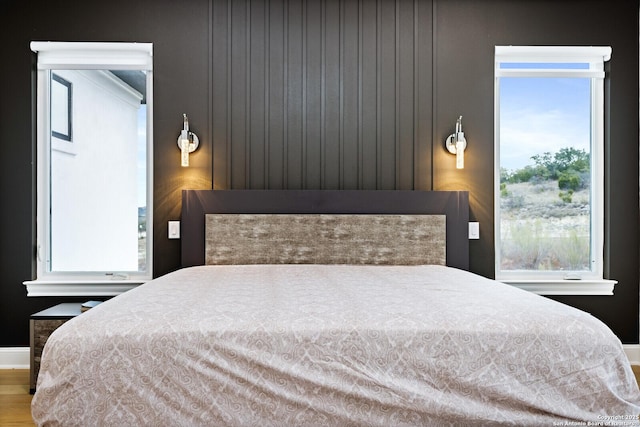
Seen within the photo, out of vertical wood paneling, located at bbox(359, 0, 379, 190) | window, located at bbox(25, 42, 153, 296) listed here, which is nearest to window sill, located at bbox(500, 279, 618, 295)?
vertical wood paneling, located at bbox(359, 0, 379, 190)

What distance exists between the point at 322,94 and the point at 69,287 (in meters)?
2.10

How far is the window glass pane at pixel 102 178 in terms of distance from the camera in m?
3.43

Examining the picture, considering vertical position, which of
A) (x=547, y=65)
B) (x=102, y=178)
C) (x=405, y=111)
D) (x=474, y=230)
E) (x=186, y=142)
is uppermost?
(x=547, y=65)

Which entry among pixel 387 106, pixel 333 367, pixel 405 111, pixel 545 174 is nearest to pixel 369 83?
pixel 387 106

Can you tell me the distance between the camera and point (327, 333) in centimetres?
158

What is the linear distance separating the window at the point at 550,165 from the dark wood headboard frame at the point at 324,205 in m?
0.37

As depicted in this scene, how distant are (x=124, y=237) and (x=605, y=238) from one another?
10.8ft

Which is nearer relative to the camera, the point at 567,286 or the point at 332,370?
the point at 332,370

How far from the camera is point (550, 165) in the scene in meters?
3.56

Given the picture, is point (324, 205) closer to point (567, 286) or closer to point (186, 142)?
point (186, 142)

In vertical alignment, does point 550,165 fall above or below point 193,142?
below

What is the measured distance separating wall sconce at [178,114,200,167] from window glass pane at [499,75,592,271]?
82.4 inches

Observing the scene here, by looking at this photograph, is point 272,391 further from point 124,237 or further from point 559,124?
point 559,124

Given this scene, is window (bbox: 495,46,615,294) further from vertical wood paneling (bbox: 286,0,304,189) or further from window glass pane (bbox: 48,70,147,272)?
window glass pane (bbox: 48,70,147,272)
